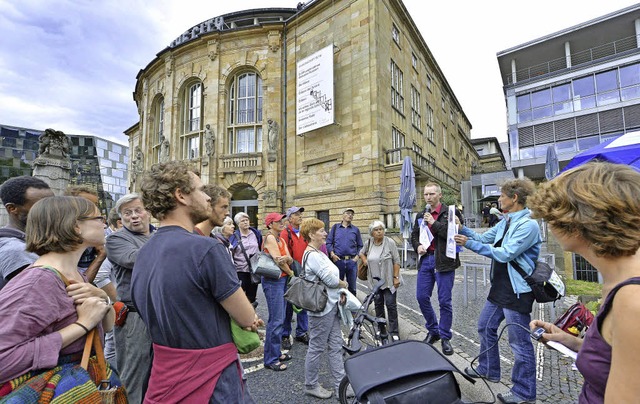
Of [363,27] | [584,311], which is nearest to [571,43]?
[363,27]

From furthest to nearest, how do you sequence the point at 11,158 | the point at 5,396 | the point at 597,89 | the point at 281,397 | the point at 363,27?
the point at 11,158 → the point at 597,89 → the point at 363,27 → the point at 281,397 → the point at 5,396

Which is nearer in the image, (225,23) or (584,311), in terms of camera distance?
(584,311)

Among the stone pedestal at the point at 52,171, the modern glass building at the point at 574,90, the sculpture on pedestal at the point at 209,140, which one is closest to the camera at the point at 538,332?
the stone pedestal at the point at 52,171

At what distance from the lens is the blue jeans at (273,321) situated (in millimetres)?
3750

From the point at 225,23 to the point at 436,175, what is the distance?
1779cm

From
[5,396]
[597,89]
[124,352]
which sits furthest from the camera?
[597,89]

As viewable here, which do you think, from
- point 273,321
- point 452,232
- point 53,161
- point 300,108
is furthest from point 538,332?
point 300,108

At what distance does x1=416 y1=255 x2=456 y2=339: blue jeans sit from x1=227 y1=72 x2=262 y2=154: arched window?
17.0m

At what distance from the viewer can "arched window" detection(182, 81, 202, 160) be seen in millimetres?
21406

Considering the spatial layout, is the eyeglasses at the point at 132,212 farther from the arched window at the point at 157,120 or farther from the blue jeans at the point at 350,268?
the arched window at the point at 157,120

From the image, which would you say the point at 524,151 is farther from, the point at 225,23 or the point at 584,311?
the point at 584,311

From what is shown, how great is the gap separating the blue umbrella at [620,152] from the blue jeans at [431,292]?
216cm

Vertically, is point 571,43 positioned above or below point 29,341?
above

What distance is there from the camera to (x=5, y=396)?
1140 mm
